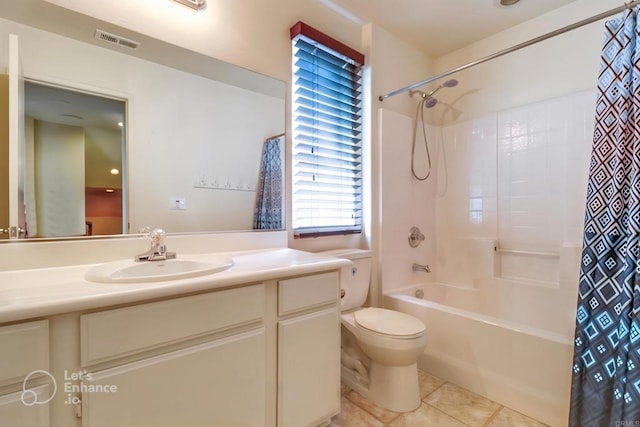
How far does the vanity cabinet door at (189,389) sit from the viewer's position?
794 millimetres

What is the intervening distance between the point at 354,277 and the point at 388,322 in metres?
0.34

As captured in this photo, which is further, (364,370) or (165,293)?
(364,370)

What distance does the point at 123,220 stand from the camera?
1237 mm

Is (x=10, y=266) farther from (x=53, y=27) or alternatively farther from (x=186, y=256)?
(x=53, y=27)

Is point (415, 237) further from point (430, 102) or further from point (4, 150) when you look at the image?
point (4, 150)

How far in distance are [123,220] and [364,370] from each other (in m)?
1.49

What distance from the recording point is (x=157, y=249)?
1.20 metres

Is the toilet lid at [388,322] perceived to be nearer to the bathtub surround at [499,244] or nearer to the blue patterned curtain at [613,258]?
the bathtub surround at [499,244]

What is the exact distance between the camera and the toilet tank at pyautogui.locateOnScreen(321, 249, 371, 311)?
68.9 inches

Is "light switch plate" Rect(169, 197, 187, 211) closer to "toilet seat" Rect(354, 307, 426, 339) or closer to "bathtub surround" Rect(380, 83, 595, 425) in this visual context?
"toilet seat" Rect(354, 307, 426, 339)

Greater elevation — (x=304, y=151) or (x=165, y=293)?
(x=304, y=151)

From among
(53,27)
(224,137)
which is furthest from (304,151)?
(53,27)

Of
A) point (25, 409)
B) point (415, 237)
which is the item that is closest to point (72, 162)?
point (25, 409)

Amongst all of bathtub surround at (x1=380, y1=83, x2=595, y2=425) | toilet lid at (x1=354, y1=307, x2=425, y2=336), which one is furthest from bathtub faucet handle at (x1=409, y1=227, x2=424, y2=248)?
toilet lid at (x1=354, y1=307, x2=425, y2=336)
